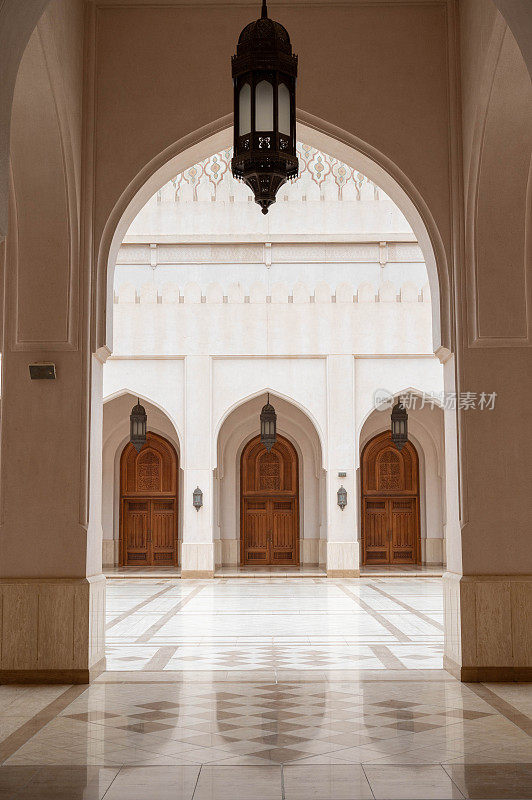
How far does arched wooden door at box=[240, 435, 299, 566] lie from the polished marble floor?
37.8 feet

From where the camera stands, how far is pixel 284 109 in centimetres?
433

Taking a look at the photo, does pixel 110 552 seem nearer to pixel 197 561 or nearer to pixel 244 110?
pixel 197 561

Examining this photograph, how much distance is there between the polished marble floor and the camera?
394cm

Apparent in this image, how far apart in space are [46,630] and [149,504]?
1450cm

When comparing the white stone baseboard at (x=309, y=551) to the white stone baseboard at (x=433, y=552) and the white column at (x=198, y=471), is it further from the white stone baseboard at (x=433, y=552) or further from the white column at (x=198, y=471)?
the white column at (x=198, y=471)

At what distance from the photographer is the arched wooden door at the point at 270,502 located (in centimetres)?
2086

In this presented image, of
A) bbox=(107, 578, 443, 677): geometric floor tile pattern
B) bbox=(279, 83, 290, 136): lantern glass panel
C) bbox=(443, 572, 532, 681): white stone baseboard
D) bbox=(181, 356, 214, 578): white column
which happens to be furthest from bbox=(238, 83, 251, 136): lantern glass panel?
bbox=(181, 356, 214, 578): white column

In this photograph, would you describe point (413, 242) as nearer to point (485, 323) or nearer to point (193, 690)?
point (485, 323)

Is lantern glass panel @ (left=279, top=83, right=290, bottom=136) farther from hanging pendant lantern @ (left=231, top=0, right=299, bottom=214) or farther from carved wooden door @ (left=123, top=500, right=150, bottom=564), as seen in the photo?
carved wooden door @ (left=123, top=500, right=150, bottom=564)

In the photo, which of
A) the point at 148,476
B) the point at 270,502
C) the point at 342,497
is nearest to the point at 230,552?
the point at 270,502

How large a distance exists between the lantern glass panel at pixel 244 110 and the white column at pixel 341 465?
13.2 meters

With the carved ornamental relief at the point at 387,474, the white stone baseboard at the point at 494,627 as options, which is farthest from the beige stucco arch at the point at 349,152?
the carved ornamental relief at the point at 387,474

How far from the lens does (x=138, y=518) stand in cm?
2080

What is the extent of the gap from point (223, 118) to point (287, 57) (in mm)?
2604
